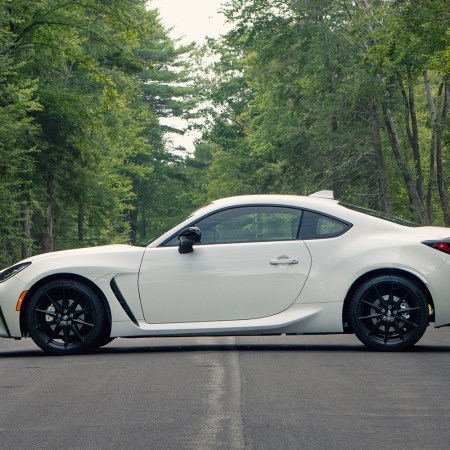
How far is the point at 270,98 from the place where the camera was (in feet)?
153

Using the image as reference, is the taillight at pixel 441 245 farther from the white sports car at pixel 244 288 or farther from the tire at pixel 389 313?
the tire at pixel 389 313

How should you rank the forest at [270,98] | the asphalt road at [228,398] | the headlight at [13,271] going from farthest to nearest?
the forest at [270,98] < the headlight at [13,271] < the asphalt road at [228,398]

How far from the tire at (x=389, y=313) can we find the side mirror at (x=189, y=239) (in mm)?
1569

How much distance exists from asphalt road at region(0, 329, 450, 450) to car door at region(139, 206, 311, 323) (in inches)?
16.5

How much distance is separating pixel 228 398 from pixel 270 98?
129 feet

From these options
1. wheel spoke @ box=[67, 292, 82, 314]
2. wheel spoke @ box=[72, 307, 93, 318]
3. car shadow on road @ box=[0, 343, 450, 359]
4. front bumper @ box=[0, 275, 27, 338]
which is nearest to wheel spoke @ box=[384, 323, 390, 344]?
car shadow on road @ box=[0, 343, 450, 359]

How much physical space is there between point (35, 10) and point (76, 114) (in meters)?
3.27

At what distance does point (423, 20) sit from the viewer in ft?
86.6

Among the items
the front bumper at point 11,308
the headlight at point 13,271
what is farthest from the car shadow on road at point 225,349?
the headlight at point 13,271

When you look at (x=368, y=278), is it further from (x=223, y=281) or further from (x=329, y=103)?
(x=329, y=103)

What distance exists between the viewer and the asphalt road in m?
6.38

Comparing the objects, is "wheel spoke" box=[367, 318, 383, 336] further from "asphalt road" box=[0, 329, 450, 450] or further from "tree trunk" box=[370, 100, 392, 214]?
"tree trunk" box=[370, 100, 392, 214]

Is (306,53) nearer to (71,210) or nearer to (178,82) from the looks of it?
(71,210)

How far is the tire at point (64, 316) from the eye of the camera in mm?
11109
